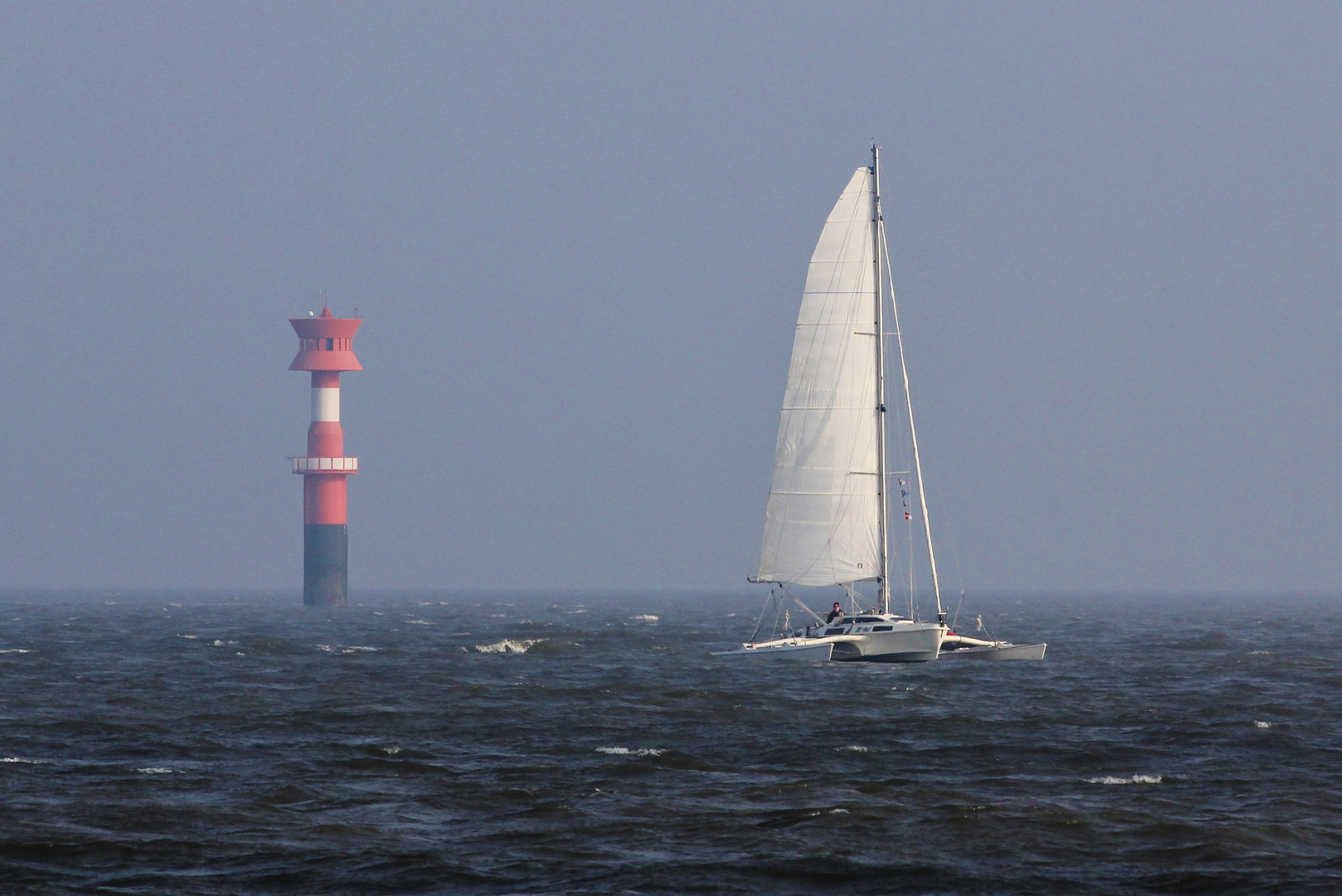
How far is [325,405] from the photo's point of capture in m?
145

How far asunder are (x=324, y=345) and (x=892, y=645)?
105 meters

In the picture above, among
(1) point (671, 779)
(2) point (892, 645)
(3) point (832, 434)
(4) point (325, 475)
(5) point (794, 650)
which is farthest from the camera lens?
(4) point (325, 475)

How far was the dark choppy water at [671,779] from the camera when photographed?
20672 millimetres

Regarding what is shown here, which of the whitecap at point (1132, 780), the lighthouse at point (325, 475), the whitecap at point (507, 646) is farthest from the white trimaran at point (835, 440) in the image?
the lighthouse at point (325, 475)

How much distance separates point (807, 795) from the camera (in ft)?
85.3

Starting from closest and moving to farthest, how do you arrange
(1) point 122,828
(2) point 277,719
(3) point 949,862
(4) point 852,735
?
(3) point 949,862 < (1) point 122,828 < (4) point 852,735 < (2) point 277,719

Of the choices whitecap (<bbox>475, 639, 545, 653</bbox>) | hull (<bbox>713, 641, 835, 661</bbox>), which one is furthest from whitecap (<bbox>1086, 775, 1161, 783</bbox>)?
whitecap (<bbox>475, 639, 545, 653</bbox>)

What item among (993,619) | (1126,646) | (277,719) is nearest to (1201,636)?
(1126,646)

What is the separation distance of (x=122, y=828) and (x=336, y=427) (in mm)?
123650

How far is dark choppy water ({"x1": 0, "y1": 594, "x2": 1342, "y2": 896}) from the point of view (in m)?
20.7

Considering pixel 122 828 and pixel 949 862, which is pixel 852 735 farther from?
pixel 122 828

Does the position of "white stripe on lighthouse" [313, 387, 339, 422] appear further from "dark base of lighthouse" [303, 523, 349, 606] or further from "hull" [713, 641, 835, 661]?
"hull" [713, 641, 835, 661]

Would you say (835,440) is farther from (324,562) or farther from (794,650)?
(324,562)

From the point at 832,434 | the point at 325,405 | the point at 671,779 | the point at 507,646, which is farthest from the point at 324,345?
the point at 671,779
